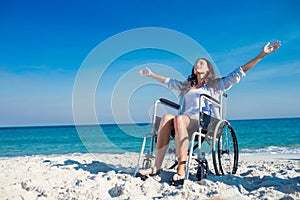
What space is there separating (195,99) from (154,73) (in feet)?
2.03

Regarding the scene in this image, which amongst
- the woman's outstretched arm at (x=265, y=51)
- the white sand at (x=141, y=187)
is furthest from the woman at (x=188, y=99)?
the white sand at (x=141, y=187)

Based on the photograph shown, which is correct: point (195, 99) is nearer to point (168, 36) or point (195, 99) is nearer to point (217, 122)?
point (217, 122)

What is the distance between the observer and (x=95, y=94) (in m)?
3.89

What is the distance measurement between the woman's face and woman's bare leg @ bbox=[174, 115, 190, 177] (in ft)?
2.14

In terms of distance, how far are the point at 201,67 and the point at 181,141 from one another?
91 cm

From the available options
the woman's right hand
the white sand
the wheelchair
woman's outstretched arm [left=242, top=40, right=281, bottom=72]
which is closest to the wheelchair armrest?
the wheelchair

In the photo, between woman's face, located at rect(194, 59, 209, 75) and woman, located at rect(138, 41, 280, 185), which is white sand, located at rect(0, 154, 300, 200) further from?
woman's face, located at rect(194, 59, 209, 75)

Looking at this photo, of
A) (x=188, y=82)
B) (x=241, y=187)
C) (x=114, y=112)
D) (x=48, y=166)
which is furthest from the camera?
(x=48, y=166)

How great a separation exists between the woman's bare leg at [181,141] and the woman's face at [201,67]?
0.65m

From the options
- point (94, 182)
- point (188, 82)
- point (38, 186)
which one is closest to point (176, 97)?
point (188, 82)

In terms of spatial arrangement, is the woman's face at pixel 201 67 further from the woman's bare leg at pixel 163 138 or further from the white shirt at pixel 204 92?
the woman's bare leg at pixel 163 138

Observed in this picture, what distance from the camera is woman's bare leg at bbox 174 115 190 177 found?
2.70 m

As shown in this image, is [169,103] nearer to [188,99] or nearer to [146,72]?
[188,99]

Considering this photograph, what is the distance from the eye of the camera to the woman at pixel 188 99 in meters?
2.77
